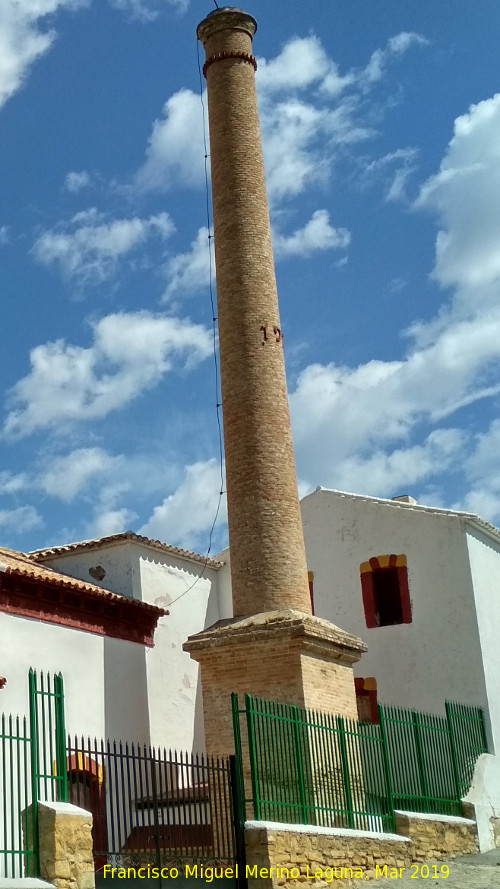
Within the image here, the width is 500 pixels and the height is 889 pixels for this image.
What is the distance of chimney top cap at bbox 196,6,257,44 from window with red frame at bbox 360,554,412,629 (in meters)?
10.2

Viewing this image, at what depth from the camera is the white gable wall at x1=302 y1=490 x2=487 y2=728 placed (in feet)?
68.7

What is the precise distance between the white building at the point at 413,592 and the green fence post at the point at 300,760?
732 cm

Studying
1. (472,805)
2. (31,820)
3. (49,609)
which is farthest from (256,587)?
(31,820)

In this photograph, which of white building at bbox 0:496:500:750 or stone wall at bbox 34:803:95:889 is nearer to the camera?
stone wall at bbox 34:803:95:889

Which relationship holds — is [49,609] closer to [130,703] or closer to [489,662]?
[130,703]

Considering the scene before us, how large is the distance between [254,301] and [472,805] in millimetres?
8877

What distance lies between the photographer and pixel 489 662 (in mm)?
20891

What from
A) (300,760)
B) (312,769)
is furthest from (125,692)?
(300,760)

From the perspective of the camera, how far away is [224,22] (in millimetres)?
19734

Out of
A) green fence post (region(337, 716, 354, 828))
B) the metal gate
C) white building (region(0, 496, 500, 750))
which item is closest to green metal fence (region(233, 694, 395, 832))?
green fence post (region(337, 716, 354, 828))

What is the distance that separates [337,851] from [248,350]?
7.66 metres

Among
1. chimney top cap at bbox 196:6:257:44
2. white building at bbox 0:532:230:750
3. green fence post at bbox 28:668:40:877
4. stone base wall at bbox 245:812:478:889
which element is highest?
chimney top cap at bbox 196:6:257:44

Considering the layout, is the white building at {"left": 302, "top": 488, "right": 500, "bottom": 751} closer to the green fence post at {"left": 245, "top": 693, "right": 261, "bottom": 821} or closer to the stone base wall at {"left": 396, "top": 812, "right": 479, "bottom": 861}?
the stone base wall at {"left": 396, "top": 812, "right": 479, "bottom": 861}

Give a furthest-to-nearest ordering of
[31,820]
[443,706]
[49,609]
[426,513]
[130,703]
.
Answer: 1. [426,513]
2. [443,706]
3. [130,703]
4. [49,609]
5. [31,820]
